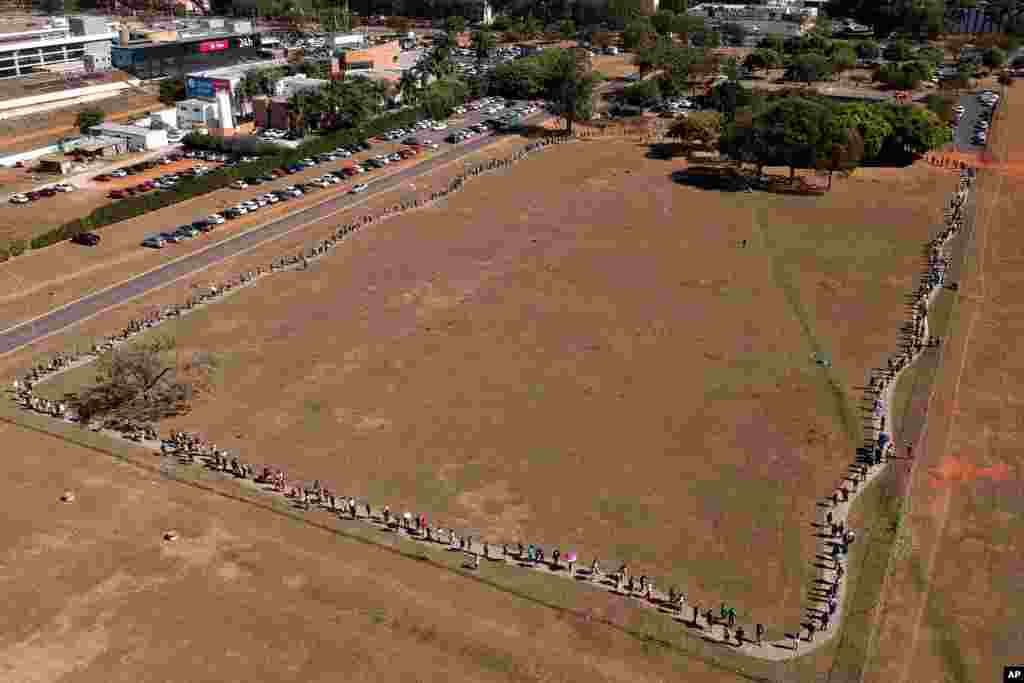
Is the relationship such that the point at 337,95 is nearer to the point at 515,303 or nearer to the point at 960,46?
the point at 515,303

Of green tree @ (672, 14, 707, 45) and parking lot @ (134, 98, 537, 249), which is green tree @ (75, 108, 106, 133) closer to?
parking lot @ (134, 98, 537, 249)

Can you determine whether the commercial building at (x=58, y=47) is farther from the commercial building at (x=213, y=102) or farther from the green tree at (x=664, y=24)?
the green tree at (x=664, y=24)

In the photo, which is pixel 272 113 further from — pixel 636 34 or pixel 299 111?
pixel 636 34

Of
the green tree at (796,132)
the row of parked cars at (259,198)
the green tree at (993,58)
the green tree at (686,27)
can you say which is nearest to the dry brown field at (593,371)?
the green tree at (796,132)

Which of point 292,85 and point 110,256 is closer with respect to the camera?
point 110,256

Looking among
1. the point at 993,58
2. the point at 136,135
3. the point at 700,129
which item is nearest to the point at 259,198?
the point at 136,135

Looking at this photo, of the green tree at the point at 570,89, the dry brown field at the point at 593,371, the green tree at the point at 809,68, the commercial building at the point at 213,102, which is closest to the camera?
the dry brown field at the point at 593,371

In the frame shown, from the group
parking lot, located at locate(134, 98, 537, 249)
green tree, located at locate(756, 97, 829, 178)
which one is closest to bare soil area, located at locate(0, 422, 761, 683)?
parking lot, located at locate(134, 98, 537, 249)
